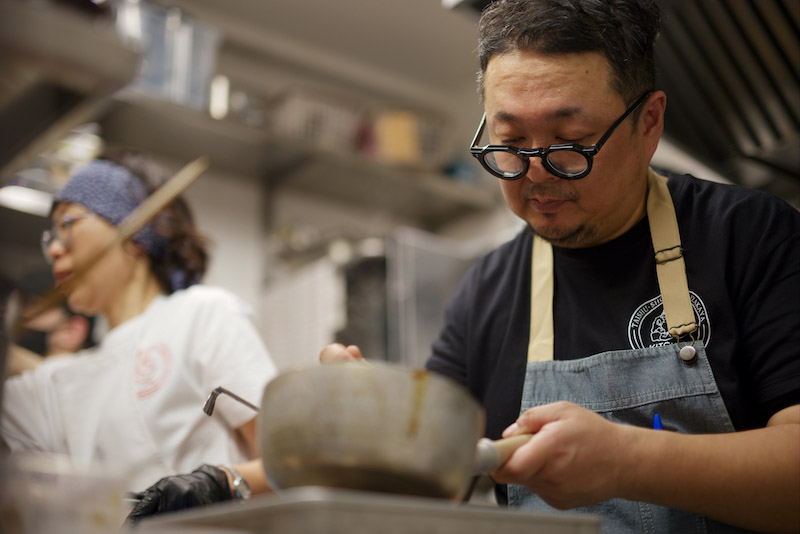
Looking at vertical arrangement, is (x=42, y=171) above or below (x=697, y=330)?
above

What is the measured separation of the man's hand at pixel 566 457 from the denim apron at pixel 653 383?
0.28 meters

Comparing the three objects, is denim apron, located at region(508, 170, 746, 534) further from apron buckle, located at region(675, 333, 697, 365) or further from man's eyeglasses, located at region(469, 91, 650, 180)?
man's eyeglasses, located at region(469, 91, 650, 180)

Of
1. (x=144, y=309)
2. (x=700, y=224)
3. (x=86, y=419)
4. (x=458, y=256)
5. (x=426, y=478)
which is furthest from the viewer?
(x=458, y=256)

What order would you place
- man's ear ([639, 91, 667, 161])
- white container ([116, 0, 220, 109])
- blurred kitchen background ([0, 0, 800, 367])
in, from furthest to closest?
white container ([116, 0, 220, 109]) → blurred kitchen background ([0, 0, 800, 367]) → man's ear ([639, 91, 667, 161])

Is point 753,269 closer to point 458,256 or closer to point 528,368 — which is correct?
point 528,368

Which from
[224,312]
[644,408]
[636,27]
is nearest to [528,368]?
[644,408]

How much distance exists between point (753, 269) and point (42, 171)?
2.50m

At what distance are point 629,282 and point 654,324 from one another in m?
0.09

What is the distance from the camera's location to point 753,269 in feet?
3.75

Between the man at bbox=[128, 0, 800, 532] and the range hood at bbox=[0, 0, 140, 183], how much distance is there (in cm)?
50

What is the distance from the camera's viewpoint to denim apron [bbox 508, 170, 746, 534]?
3.67 ft

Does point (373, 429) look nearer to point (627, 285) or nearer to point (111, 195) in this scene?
point (627, 285)

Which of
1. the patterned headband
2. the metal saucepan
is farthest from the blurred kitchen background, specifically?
the metal saucepan

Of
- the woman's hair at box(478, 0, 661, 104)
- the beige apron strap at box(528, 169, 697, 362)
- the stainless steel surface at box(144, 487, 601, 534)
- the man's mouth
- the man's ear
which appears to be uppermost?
the woman's hair at box(478, 0, 661, 104)
